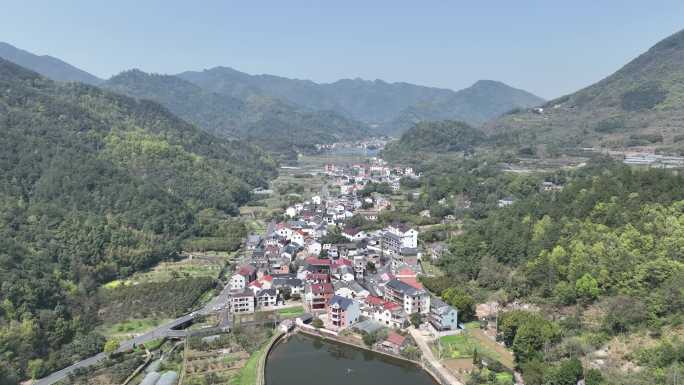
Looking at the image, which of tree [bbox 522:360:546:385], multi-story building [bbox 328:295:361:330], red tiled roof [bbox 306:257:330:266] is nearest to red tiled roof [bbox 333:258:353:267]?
red tiled roof [bbox 306:257:330:266]

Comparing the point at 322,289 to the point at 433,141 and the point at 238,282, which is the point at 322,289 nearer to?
the point at 238,282

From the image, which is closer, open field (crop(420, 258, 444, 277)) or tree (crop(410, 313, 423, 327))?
tree (crop(410, 313, 423, 327))

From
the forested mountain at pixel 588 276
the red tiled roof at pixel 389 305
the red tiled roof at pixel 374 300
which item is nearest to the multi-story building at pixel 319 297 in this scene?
the red tiled roof at pixel 374 300

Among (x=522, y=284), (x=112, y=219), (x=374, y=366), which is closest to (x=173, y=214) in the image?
(x=112, y=219)

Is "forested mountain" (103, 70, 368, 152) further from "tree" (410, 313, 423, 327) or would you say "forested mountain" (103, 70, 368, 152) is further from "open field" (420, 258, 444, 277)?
"tree" (410, 313, 423, 327)

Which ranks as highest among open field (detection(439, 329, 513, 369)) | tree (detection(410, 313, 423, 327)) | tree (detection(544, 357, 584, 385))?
tree (detection(544, 357, 584, 385))

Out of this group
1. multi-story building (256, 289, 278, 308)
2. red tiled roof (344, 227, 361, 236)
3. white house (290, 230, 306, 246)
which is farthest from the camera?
white house (290, 230, 306, 246)

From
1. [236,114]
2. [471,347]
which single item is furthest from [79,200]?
[236,114]
